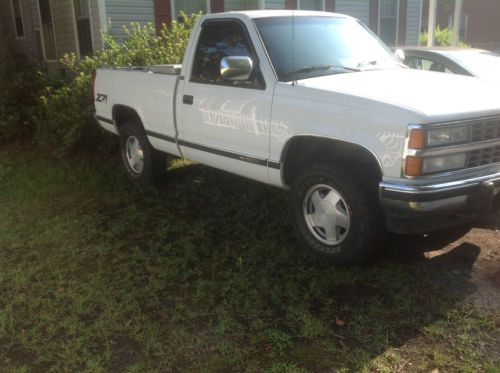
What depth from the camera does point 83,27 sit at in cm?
1238

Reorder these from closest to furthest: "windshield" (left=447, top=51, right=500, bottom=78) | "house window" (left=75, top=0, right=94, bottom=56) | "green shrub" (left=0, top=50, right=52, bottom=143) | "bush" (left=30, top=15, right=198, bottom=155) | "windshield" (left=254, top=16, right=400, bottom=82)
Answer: "windshield" (left=254, top=16, right=400, bottom=82) < "windshield" (left=447, top=51, right=500, bottom=78) < "bush" (left=30, top=15, right=198, bottom=155) < "green shrub" (left=0, top=50, right=52, bottom=143) < "house window" (left=75, top=0, right=94, bottom=56)

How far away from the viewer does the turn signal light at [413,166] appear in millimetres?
3389

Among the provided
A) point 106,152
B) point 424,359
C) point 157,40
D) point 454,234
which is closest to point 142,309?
point 424,359

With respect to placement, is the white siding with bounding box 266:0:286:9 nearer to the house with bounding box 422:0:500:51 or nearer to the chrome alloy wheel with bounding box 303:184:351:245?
the chrome alloy wheel with bounding box 303:184:351:245

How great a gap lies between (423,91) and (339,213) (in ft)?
3.58

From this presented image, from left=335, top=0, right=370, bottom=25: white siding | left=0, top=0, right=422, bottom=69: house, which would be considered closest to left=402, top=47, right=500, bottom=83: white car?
left=0, top=0, right=422, bottom=69: house

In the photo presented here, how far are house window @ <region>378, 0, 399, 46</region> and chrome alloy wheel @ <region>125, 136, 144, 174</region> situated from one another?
1230 centimetres

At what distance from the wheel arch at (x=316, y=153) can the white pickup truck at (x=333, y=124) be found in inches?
0.4

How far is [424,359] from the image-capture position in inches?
120

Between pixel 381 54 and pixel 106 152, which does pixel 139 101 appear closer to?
pixel 106 152

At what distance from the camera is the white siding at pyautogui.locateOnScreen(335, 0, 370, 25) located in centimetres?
1543

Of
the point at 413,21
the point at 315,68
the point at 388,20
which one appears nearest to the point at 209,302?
the point at 315,68

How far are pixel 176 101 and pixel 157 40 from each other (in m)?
3.36

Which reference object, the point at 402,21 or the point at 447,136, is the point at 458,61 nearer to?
the point at 447,136
